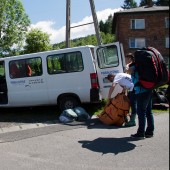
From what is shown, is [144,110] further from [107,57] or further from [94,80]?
[107,57]

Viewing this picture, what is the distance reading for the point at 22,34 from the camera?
1417 inches

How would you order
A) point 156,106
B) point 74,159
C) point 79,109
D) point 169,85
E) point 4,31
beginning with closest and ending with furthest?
1. point 169,85
2. point 74,159
3. point 79,109
4. point 156,106
5. point 4,31

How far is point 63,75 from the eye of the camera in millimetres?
8781

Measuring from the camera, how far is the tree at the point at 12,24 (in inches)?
1353

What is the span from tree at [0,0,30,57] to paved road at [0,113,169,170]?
2795 cm

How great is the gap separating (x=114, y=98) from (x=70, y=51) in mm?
2064

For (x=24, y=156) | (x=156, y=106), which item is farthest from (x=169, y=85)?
(x=156, y=106)

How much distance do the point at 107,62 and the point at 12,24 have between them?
28.5 m

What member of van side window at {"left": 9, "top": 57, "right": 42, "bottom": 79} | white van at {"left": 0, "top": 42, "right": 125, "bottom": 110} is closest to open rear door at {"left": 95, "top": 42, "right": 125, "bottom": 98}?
white van at {"left": 0, "top": 42, "right": 125, "bottom": 110}

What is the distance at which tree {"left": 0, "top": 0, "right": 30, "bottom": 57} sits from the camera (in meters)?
34.4

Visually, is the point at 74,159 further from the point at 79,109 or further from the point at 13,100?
the point at 13,100

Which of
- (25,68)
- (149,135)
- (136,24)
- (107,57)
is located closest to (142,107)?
(149,135)

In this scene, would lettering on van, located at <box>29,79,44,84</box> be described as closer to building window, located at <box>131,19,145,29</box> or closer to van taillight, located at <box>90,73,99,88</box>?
van taillight, located at <box>90,73,99,88</box>

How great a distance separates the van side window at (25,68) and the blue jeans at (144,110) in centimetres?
372
